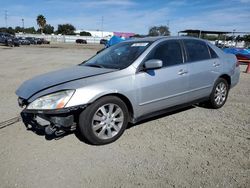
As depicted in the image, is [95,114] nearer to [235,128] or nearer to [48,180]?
[48,180]

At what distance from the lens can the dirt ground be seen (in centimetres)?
284

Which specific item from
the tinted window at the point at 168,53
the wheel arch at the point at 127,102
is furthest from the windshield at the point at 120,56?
the wheel arch at the point at 127,102

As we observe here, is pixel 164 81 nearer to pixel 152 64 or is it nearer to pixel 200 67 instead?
pixel 152 64

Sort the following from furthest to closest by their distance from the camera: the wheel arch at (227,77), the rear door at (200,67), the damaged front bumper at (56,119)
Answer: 1. the wheel arch at (227,77)
2. the rear door at (200,67)
3. the damaged front bumper at (56,119)

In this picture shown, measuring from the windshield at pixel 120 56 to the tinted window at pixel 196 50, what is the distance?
960 millimetres

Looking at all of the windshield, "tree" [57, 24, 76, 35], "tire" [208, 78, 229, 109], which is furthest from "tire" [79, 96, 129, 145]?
"tree" [57, 24, 76, 35]

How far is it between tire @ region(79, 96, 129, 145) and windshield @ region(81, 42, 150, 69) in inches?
27.2

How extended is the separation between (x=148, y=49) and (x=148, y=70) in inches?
15.5

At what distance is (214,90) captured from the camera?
5199 millimetres

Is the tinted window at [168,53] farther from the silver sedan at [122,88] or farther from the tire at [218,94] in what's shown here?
the tire at [218,94]

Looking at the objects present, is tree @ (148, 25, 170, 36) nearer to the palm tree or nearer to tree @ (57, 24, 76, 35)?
the palm tree

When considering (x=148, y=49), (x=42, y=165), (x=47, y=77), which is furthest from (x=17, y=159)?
(x=148, y=49)

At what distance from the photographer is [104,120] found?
3.64 meters

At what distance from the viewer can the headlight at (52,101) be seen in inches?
129
